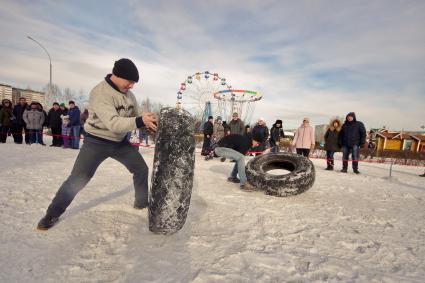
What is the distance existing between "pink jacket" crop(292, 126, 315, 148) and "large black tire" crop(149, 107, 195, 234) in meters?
6.82

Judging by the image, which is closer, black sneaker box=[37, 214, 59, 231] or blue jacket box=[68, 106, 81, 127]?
black sneaker box=[37, 214, 59, 231]

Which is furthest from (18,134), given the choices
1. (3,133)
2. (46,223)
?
(46,223)

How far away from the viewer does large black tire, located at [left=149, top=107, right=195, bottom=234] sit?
265 centimetres

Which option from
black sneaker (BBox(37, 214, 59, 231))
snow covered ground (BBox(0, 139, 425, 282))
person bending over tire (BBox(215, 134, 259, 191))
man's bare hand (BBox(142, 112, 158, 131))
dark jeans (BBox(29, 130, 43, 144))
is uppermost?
man's bare hand (BBox(142, 112, 158, 131))

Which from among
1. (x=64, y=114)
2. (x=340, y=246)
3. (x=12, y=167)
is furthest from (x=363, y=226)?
(x=64, y=114)

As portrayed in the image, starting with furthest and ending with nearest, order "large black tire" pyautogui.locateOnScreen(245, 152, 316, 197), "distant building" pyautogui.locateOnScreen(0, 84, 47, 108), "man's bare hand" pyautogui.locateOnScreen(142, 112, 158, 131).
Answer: "distant building" pyautogui.locateOnScreen(0, 84, 47, 108) → "large black tire" pyautogui.locateOnScreen(245, 152, 316, 197) → "man's bare hand" pyautogui.locateOnScreen(142, 112, 158, 131)

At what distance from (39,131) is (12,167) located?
6051 millimetres

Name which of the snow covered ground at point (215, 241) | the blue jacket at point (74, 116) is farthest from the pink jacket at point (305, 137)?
the blue jacket at point (74, 116)

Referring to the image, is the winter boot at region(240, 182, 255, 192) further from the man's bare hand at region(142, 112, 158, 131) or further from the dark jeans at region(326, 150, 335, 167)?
the dark jeans at region(326, 150, 335, 167)

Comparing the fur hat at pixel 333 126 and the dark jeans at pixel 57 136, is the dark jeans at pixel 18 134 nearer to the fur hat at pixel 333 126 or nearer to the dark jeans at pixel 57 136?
the dark jeans at pixel 57 136

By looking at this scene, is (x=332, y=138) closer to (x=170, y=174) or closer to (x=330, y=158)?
(x=330, y=158)

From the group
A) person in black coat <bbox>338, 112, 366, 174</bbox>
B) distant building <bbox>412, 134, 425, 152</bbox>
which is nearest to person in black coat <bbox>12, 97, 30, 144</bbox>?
person in black coat <bbox>338, 112, 366, 174</bbox>

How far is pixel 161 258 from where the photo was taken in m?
2.28

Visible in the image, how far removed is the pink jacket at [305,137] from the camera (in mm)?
8688
